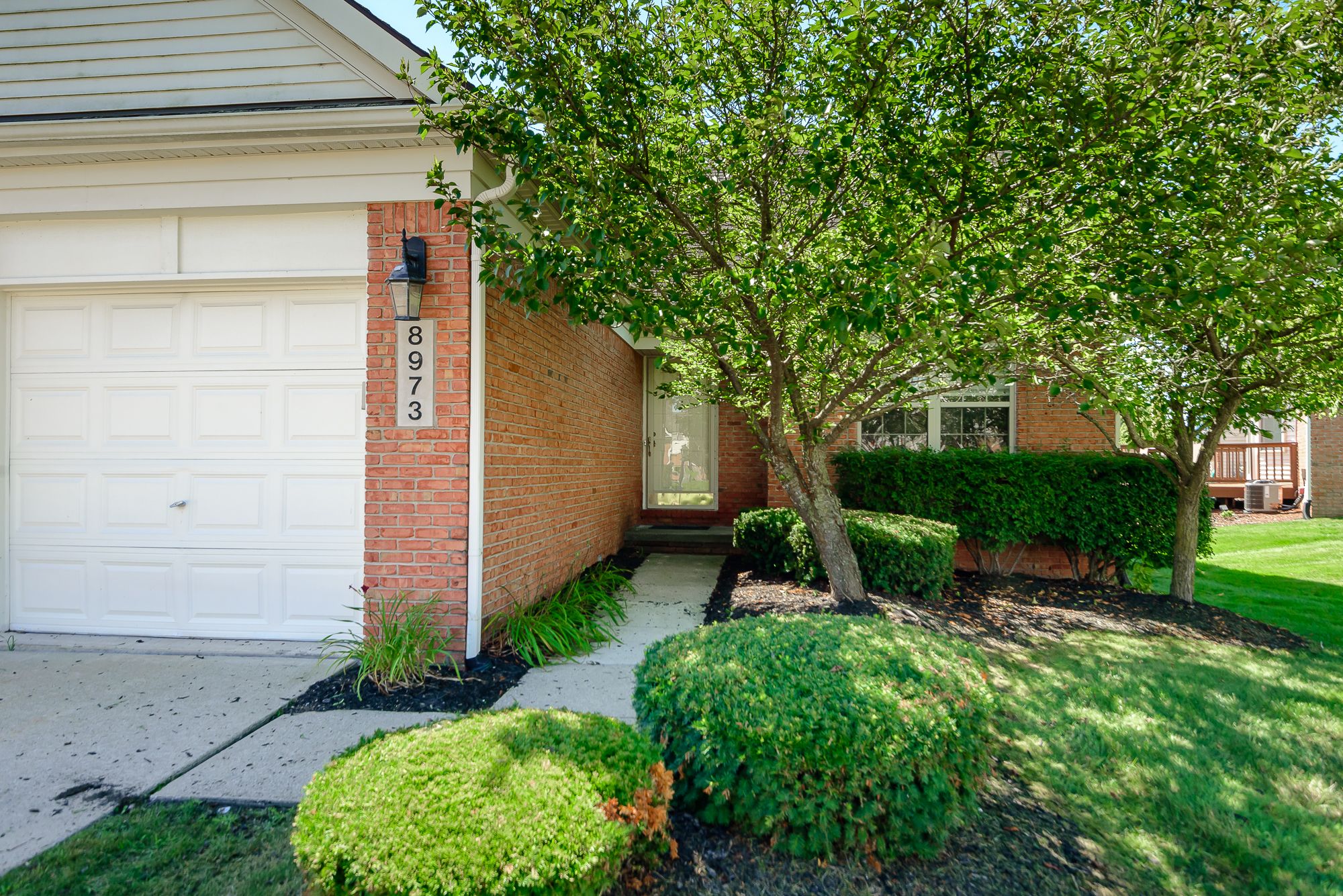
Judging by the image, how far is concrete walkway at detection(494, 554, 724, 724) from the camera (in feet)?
11.6

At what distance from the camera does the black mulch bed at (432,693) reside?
11.5ft

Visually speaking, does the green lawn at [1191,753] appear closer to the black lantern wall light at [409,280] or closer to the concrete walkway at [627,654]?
the concrete walkway at [627,654]

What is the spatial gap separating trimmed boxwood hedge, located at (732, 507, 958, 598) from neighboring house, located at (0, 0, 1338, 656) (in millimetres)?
2520

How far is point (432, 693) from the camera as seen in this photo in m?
3.68

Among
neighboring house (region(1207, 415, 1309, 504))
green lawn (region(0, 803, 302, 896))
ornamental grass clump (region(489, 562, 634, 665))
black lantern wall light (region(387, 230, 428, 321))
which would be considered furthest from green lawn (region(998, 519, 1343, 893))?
neighboring house (region(1207, 415, 1309, 504))

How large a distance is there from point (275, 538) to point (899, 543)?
4.80 m

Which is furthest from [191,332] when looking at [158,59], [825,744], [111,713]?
[825,744]

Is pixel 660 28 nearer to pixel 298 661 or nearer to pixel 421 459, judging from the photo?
pixel 421 459

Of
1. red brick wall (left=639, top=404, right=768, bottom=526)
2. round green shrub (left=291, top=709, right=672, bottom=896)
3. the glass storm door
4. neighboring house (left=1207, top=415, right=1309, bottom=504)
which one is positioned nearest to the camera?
round green shrub (left=291, top=709, right=672, bottom=896)

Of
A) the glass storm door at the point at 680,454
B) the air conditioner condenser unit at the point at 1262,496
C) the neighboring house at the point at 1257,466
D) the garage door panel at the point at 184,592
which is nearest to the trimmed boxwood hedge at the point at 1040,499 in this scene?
the glass storm door at the point at 680,454

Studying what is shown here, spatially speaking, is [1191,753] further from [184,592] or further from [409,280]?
[184,592]

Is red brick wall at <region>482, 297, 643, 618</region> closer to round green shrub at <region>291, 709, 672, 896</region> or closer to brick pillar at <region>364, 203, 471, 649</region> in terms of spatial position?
brick pillar at <region>364, 203, 471, 649</region>

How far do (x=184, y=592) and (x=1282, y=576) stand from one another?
11.7 metres

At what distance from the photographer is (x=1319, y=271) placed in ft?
10.9
